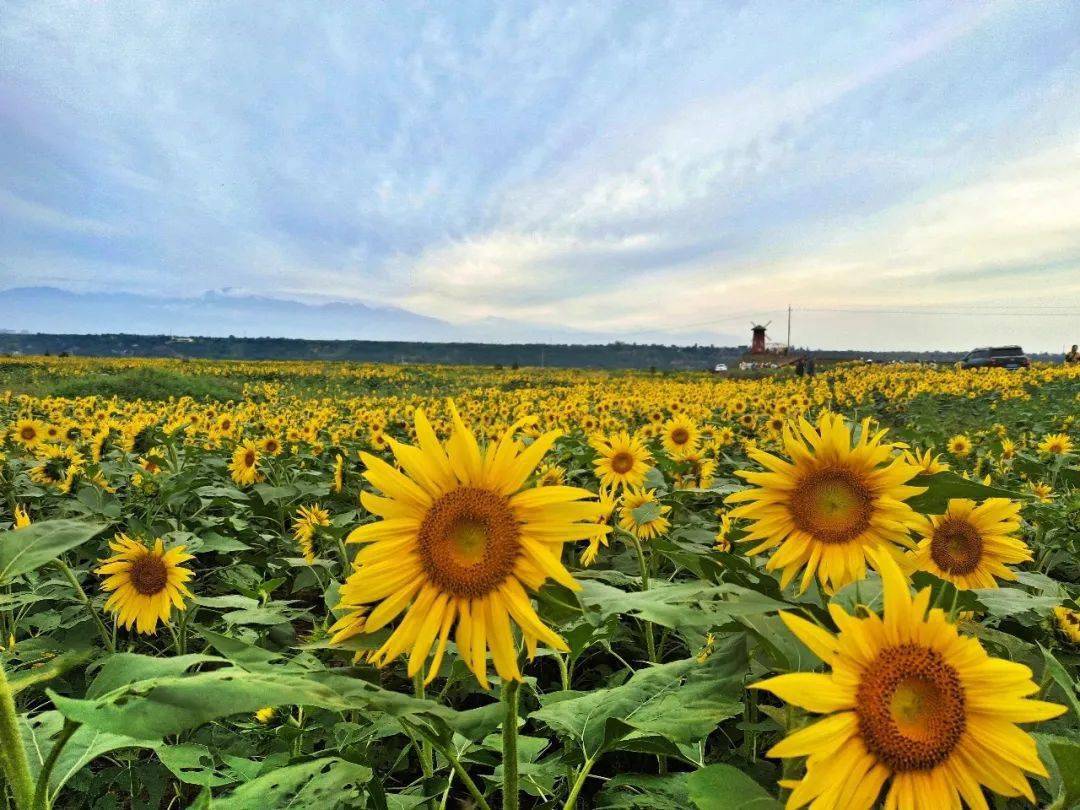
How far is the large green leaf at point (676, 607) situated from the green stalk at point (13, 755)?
111 centimetres

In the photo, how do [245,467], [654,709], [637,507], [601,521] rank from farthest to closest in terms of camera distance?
[245,467] < [601,521] < [637,507] < [654,709]

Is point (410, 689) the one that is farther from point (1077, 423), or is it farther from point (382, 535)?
point (1077, 423)

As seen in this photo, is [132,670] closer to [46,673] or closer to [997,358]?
[46,673]

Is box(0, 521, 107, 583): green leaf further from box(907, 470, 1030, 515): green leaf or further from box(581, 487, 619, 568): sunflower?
box(907, 470, 1030, 515): green leaf

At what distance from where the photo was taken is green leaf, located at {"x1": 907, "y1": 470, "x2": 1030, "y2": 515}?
137 centimetres

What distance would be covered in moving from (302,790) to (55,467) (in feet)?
19.3

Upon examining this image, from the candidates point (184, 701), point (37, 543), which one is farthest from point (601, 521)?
point (184, 701)

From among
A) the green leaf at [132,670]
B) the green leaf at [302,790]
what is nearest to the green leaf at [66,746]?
the green leaf at [302,790]

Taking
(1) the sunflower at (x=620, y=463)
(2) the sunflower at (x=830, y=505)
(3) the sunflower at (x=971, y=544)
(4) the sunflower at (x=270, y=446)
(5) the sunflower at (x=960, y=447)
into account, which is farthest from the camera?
(4) the sunflower at (x=270, y=446)

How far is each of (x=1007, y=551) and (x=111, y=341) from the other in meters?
147

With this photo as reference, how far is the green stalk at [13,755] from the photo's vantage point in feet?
3.65

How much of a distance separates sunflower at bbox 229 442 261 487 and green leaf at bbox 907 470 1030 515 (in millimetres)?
6033

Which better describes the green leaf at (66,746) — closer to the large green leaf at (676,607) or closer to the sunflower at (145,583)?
the large green leaf at (676,607)

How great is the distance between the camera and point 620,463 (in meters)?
4.43
